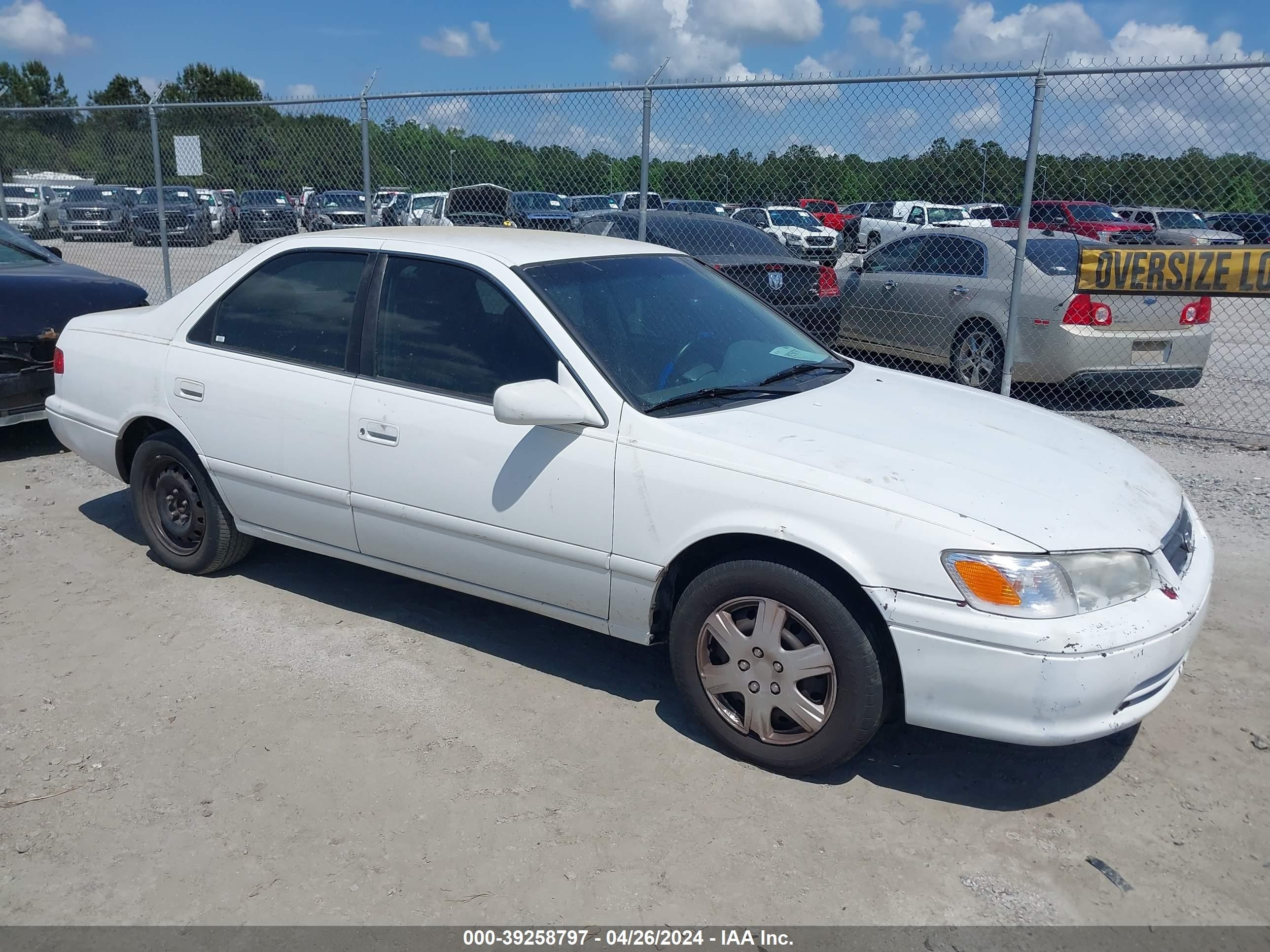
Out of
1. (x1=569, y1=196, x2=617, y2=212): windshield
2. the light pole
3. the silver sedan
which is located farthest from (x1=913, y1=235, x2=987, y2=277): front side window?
(x1=569, y1=196, x2=617, y2=212): windshield

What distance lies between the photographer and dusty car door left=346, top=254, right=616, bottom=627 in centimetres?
362

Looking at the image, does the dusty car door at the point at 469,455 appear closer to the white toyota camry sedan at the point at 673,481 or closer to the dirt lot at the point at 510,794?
the white toyota camry sedan at the point at 673,481

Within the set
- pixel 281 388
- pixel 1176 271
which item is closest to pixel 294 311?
pixel 281 388

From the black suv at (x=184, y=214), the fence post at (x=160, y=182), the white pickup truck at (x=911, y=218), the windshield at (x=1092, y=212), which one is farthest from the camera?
the black suv at (x=184, y=214)

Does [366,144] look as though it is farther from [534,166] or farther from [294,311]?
[294,311]

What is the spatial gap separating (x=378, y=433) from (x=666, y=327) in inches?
46.9

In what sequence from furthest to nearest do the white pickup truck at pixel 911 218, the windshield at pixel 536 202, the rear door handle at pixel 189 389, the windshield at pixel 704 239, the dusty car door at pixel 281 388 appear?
the windshield at pixel 536 202
the white pickup truck at pixel 911 218
the windshield at pixel 704 239
the rear door handle at pixel 189 389
the dusty car door at pixel 281 388

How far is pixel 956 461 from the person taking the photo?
335 centimetres

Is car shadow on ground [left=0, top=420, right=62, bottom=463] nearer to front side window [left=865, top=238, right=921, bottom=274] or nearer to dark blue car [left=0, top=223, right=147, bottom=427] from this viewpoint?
dark blue car [left=0, top=223, right=147, bottom=427]

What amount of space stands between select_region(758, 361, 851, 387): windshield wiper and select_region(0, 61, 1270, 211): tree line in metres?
3.87

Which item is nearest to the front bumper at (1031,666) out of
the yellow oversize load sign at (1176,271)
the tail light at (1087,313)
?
the yellow oversize load sign at (1176,271)

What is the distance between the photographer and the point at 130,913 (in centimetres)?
276

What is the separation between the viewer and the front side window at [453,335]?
151 inches

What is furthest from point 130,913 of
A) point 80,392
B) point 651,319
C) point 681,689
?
point 80,392
